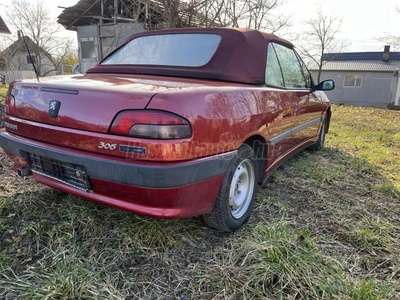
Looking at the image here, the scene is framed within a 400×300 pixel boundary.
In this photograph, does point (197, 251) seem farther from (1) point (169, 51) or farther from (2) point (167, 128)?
(1) point (169, 51)

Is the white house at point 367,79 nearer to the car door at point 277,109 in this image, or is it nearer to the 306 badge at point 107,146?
the car door at point 277,109

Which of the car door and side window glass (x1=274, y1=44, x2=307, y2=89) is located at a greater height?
side window glass (x1=274, y1=44, x2=307, y2=89)

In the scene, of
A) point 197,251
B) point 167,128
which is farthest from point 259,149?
point 167,128

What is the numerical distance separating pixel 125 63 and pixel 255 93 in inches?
52.2

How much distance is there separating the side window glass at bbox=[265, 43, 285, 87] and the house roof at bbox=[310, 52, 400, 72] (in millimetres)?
32681

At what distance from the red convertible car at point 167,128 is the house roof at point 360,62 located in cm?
3328

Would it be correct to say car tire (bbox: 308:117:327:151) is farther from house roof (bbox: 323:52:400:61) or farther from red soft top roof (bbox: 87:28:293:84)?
house roof (bbox: 323:52:400:61)

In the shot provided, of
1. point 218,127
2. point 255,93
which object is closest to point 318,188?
point 255,93

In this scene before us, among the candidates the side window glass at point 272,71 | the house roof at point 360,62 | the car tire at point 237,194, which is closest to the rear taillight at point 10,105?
the car tire at point 237,194

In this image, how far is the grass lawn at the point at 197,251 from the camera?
1746 millimetres

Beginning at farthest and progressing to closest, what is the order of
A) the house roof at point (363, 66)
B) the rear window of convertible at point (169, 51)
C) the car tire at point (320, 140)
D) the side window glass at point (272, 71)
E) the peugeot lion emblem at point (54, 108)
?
the house roof at point (363, 66) → the car tire at point (320, 140) → the side window glass at point (272, 71) → the rear window of convertible at point (169, 51) → the peugeot lion emblem at point (54, 108)

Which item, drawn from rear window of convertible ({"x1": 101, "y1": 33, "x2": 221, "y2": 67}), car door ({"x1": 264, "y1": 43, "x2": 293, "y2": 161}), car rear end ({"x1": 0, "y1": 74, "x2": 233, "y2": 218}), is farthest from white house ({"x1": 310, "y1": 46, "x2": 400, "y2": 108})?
car rear end ({"x1": 0, "y1": 74, "x2": 233, "y2": 218})

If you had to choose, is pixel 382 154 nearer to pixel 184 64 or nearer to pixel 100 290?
pixel 184 64

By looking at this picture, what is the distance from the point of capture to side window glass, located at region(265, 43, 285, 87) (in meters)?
2.72
